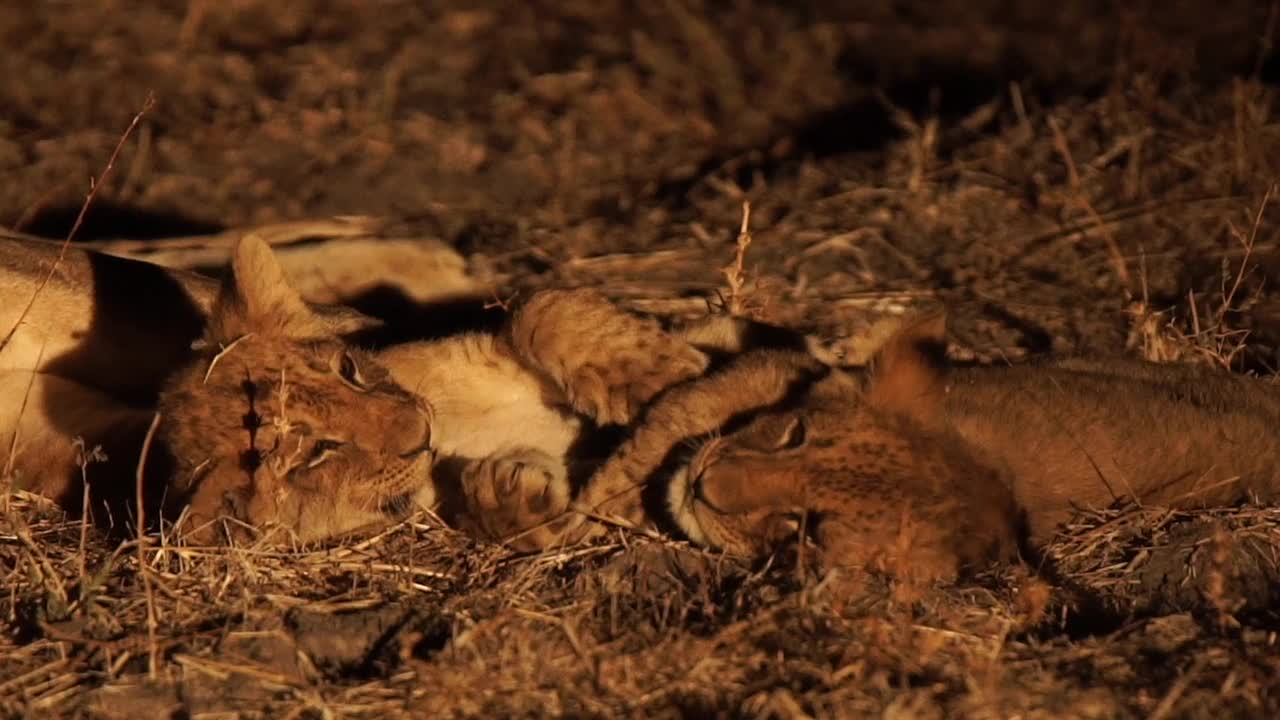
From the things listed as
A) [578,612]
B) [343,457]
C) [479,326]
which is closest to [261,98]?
[479,326]

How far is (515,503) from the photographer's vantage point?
13.5 ft

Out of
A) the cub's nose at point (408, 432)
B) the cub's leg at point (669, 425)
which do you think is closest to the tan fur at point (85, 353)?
the cub's nose at point (408, 432)

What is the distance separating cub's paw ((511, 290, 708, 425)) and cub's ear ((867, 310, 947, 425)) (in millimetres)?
543

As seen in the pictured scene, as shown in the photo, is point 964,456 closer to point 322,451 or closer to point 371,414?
point 371,414

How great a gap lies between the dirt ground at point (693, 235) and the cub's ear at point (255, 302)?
603mm

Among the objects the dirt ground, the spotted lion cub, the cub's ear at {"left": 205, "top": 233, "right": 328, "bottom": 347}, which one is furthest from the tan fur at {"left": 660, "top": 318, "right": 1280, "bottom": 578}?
the cub's ear at {"left": 205, "top": 233, "right": 328, "bottom": 347}

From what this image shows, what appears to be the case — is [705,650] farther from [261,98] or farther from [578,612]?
[261,98]

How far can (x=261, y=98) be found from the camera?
7.98m

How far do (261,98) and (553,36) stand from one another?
1.68 meters

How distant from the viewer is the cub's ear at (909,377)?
12.9 ft

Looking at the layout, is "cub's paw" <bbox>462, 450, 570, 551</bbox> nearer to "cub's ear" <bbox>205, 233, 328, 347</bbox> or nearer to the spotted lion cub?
the spotted lion cub

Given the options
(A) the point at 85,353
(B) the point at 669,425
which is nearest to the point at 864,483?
(B) the point at 669,425

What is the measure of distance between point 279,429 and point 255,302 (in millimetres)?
481

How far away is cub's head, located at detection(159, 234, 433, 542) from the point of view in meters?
3.98
